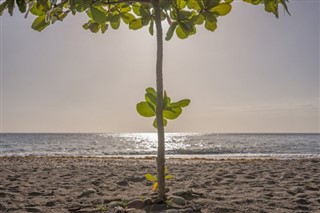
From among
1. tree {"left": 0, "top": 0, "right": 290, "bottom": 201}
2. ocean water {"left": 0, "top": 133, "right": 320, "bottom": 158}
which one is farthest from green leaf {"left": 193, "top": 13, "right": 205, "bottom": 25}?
ocean water {"left": 0, "top": 133, "right": 320, "bottom": 158}

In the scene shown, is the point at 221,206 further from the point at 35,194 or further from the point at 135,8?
the point at 35,194

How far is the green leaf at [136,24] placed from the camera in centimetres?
261

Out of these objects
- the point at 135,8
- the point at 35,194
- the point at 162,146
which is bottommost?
the point at 35,194

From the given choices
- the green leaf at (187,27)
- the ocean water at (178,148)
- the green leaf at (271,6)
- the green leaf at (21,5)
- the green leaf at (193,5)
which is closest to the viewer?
the green leaf at (21,5)

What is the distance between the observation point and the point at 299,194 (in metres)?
3.26

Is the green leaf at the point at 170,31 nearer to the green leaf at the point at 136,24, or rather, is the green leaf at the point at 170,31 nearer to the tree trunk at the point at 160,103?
the tree trunk at the point at 160,103

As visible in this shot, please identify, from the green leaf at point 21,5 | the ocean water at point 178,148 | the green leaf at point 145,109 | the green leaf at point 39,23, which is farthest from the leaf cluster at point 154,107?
the ocean water at point 178,148

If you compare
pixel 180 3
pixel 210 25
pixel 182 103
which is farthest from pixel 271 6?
pixel 182 103

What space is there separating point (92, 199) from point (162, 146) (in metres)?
1.08

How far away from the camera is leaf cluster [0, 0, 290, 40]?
6.65 ft

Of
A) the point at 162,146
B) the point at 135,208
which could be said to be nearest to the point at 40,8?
the point at 162,146

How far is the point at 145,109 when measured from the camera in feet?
8.23

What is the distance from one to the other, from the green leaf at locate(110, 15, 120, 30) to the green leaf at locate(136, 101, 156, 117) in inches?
26.3

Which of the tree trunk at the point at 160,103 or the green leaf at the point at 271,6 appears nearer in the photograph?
the green leaf at the point at 271,6
